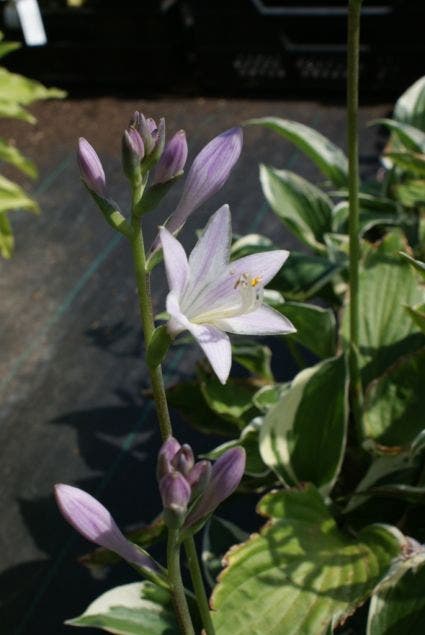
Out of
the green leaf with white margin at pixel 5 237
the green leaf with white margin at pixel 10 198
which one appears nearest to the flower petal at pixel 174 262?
the green leaf with white margin at pixel 10 198

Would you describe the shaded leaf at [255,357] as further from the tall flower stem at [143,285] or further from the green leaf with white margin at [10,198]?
the green leaf with white margin at [10,198]

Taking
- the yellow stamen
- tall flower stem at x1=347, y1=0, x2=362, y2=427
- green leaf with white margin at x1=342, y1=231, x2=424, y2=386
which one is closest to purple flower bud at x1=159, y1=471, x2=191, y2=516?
the yellow stamen

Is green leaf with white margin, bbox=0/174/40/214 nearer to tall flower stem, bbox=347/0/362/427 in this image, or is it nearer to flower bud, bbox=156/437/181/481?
tall flower stem, bbox=347/0/362/427

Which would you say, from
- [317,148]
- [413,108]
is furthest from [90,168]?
[413,108]

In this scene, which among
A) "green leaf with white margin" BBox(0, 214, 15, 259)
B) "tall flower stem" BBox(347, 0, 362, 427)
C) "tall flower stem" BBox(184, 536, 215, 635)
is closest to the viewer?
"tall flower stem" BBox(184, 536, 215, 635)

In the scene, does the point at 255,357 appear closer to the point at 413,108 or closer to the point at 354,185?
the point at 354,185

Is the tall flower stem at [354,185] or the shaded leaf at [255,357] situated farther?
the shaded leaf at [255,357]
